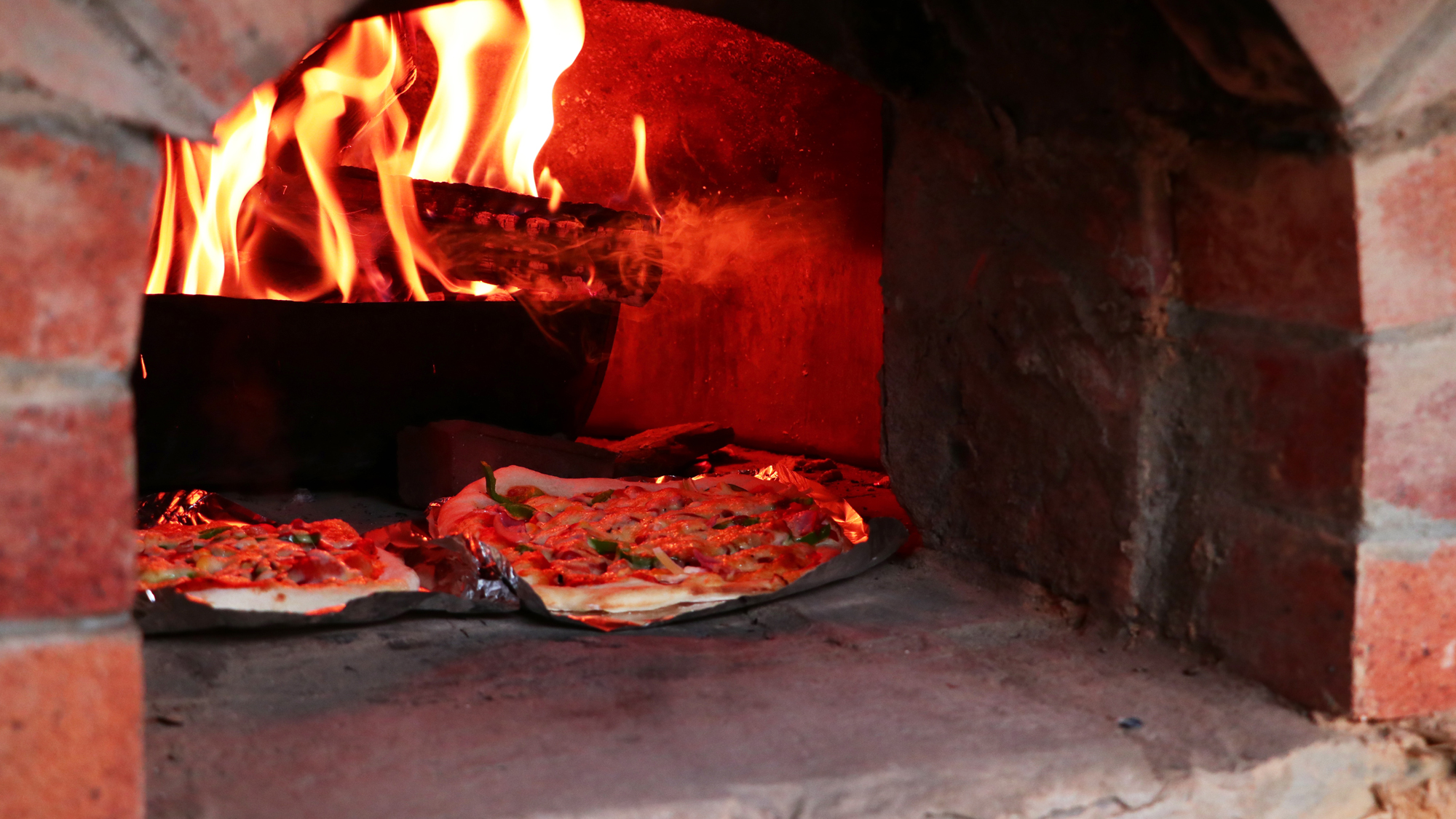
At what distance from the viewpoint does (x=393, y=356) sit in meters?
3.19

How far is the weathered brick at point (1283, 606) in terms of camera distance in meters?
1.53

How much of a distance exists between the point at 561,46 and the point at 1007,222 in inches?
87.7

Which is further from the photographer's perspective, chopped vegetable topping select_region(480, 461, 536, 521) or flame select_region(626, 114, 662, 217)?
flame select_region(626, 114, 662, 217)

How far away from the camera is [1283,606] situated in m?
1.61

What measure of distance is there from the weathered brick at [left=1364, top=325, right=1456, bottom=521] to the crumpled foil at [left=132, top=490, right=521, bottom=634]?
1.45m

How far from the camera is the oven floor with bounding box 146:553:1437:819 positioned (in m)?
1.36

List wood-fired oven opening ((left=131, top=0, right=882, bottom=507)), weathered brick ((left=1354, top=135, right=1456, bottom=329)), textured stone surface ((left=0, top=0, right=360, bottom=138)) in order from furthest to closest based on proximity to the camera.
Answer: wood-fired oven opening ((left=131, top=0, right=882, bottom=507)) < weathered brick ((left=1354, top=135, right=1456, bottom=329)) < textured stone surface ((left=0, top=0, right=360, bottom=138))

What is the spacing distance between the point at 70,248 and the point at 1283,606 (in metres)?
1.62

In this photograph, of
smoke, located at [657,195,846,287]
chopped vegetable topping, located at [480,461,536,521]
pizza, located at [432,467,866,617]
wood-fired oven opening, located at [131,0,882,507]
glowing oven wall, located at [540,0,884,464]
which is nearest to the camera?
pizza, located at [432,467,866,617]

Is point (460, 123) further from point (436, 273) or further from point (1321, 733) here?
point (1321, 733)

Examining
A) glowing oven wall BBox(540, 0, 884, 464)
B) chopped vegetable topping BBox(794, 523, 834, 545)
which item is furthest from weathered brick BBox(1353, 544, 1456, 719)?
glowing oven wall BBox(540, 0, 884, 464)

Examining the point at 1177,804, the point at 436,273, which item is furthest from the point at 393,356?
the point at 1177,804

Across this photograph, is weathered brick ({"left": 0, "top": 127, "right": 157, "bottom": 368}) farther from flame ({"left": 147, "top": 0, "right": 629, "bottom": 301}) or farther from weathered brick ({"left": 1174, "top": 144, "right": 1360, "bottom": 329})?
flame ({"left": 147, "top": 0, "right": 629, "bottom": 301})

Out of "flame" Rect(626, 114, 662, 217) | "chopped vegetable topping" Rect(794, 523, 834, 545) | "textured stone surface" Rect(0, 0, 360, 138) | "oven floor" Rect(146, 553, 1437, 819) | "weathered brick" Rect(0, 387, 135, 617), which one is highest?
"flame" Rect(626, 114, 662, 217)
